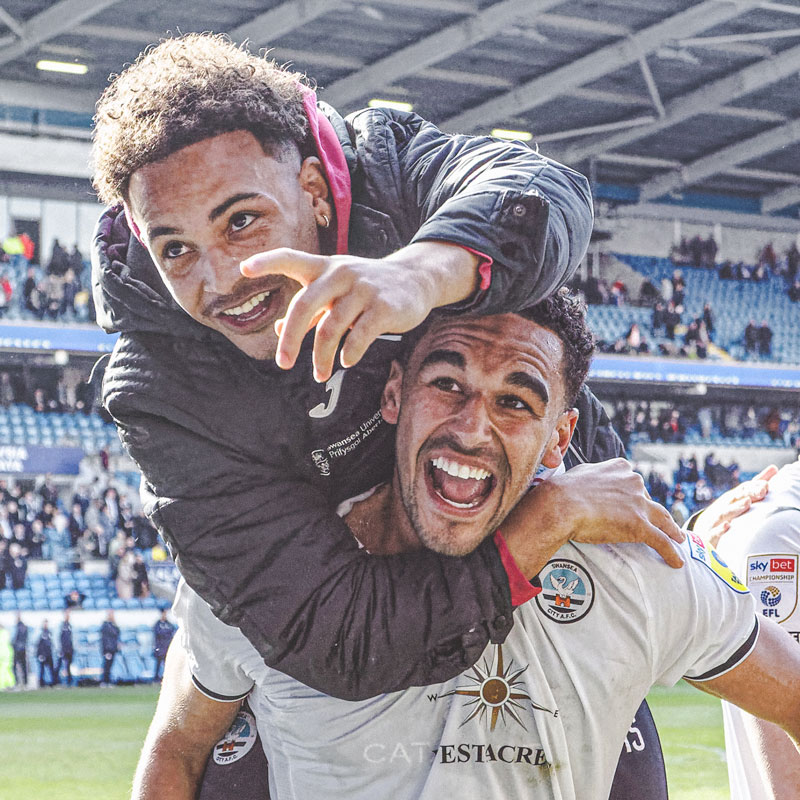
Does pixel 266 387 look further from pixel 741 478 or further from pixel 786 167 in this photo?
pixel 786 167

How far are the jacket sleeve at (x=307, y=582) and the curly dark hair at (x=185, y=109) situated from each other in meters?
0.54

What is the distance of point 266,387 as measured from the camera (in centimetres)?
268

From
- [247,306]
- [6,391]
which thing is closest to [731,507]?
[247,306]

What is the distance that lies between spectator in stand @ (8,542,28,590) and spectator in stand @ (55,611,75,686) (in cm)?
142

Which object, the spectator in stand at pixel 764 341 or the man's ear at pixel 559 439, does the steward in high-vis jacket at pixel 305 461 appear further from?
the spectator in stand at pixel 764 341

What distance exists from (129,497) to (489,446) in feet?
53.5

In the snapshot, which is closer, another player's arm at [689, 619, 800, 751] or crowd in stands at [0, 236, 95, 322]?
another player's arm at [689, 619, 800, 751]

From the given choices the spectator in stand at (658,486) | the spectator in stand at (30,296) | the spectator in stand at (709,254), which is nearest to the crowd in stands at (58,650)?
the spectator in stand at (30,296)

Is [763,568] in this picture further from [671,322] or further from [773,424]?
[773,424]

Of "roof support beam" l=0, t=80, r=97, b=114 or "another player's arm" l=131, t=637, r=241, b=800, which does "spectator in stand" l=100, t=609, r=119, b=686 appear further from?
"another player's arm" l=131, t=637, r=241, b=800

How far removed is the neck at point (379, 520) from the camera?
2.88 meters

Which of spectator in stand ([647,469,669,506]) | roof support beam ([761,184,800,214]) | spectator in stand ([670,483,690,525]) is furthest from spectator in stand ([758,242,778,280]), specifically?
spectator in stand ([647,469,669,506])

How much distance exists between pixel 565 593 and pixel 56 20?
14.8m

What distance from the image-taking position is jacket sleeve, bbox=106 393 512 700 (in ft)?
8.29
